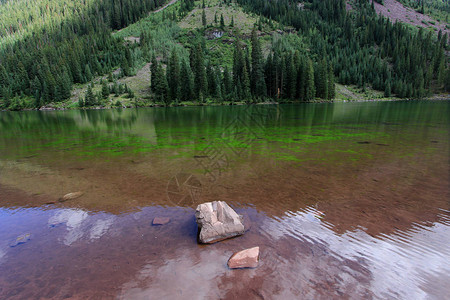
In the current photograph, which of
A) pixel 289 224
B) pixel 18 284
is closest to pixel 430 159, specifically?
pixel 289 224

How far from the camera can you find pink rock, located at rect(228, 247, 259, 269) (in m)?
4.21

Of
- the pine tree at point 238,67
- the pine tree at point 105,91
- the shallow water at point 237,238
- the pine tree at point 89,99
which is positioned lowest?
the shallow water at point 237,238

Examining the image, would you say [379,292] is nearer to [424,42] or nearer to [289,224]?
[289,224]

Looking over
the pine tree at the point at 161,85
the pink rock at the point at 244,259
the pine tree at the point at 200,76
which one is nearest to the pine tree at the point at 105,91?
the pine tree at the point at 161,85

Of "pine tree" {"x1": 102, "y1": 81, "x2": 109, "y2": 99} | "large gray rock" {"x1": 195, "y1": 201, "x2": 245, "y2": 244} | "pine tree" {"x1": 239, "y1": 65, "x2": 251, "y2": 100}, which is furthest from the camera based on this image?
"pine tree" {"x1": 102, "y1": 81, "x2": 109, "y2": 99}

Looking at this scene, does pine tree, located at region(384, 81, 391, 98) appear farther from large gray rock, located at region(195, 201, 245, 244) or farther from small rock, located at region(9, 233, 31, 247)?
small rock, located at region(9, 233, 31, 247)

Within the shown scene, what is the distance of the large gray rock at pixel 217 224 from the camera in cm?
502

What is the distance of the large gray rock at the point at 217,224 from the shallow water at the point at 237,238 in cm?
24

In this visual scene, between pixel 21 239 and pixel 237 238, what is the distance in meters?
5.01

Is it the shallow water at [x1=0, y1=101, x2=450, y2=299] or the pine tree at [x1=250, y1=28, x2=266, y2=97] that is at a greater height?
the pine tree at [x1=250, y1=28, x2=266, y2=97]

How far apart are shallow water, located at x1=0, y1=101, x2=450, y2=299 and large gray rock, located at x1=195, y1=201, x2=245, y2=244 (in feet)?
0.79

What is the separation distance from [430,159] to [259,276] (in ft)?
37.0

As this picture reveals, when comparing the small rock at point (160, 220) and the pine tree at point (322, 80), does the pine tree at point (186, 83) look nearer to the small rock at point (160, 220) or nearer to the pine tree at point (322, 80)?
the pine tree at point (322, 80)

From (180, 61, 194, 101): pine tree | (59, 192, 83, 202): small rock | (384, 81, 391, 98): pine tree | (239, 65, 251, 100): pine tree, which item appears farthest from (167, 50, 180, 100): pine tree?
(384, 81, 391, 98): pine tree
